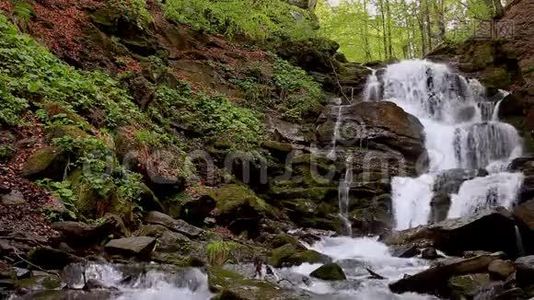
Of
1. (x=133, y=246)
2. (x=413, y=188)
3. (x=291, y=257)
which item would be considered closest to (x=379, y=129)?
(x=413, y=188)

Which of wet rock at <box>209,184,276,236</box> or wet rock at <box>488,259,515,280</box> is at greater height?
wet rock at <box>209,184,276,236</box>

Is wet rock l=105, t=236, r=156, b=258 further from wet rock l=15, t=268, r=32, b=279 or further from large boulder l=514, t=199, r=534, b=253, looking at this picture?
large boulder l=514, t=199, r=534, b=253

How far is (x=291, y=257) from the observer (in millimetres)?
8000

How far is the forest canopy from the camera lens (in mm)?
24062

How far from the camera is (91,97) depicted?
9609mm

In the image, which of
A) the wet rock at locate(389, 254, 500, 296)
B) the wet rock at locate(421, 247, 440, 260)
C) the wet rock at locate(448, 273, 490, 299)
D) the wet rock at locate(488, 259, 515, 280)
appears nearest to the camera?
the wet rock at locate(448, 273, 490, 299)

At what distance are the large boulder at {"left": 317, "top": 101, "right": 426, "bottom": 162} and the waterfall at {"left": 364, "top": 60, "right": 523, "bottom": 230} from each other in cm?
60

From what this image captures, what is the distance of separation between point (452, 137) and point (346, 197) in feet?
14.8

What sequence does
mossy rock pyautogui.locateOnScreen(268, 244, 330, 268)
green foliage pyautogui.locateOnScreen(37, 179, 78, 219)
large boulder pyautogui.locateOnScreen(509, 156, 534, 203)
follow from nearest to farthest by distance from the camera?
green foliage pyautogui.locateOnScreen(37, 179, 78, 219) → mossy rock pyautogui.locateOnScreen(268, 244, 330, 268) → large boulder pyautogui.locateOnScreen(509, 156, 534, 203)

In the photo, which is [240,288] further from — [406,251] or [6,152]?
[406,251]

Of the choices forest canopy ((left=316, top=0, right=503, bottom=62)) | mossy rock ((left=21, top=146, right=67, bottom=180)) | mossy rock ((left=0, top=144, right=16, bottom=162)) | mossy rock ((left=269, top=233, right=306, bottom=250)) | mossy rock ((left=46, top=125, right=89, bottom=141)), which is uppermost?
forest canopy ((left=316, top=0, right=503, bottom=62))

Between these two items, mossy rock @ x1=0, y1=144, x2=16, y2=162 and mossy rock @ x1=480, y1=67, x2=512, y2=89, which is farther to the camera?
mossy rock @ x1=480, y1=67, x2=512, y2=89

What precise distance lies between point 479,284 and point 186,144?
23.5 feet

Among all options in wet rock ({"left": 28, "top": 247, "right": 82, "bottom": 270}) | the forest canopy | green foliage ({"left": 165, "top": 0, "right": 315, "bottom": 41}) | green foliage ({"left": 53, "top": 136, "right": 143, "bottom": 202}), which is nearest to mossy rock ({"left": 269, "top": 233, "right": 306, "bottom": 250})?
green foliage ({"left": 53, "top": 136, "right": 143, "bottom": 202})
